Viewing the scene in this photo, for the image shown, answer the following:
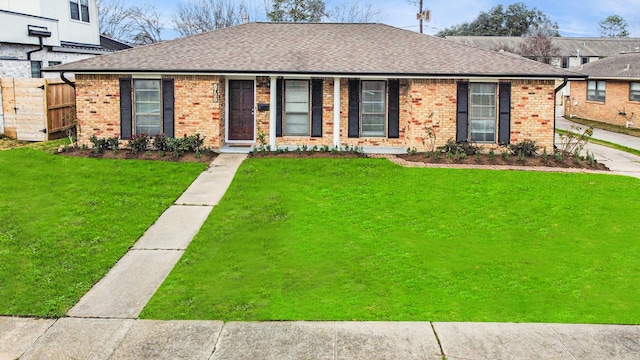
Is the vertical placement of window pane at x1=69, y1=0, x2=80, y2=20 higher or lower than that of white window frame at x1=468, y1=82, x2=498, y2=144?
higher

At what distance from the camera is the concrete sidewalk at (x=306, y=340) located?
711 centimetres

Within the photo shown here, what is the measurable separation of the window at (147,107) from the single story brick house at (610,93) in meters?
23.5

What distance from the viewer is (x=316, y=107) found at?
19.8 metres

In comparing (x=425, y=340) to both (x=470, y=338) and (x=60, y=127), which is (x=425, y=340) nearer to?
(x=470, y=338)

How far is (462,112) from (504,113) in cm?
122

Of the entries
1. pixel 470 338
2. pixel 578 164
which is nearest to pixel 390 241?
pixel 470 338

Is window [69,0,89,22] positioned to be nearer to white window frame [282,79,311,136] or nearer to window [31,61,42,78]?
window [31,61,42,78]

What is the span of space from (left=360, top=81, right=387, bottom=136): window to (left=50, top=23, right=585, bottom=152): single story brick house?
0.03 m

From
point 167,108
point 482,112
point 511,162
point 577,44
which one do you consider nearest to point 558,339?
point 511,162

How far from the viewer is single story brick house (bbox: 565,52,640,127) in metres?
32.1

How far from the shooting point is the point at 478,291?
897cm

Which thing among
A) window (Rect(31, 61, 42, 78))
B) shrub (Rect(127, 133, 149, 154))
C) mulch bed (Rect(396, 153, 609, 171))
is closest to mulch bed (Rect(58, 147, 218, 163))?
shrub (Rect(127, 133, 149, 154))

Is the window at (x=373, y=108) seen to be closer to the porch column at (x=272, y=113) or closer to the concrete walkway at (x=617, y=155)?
the porch column at (x=272, y=113)

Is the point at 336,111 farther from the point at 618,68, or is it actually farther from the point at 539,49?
the point at 539,49
